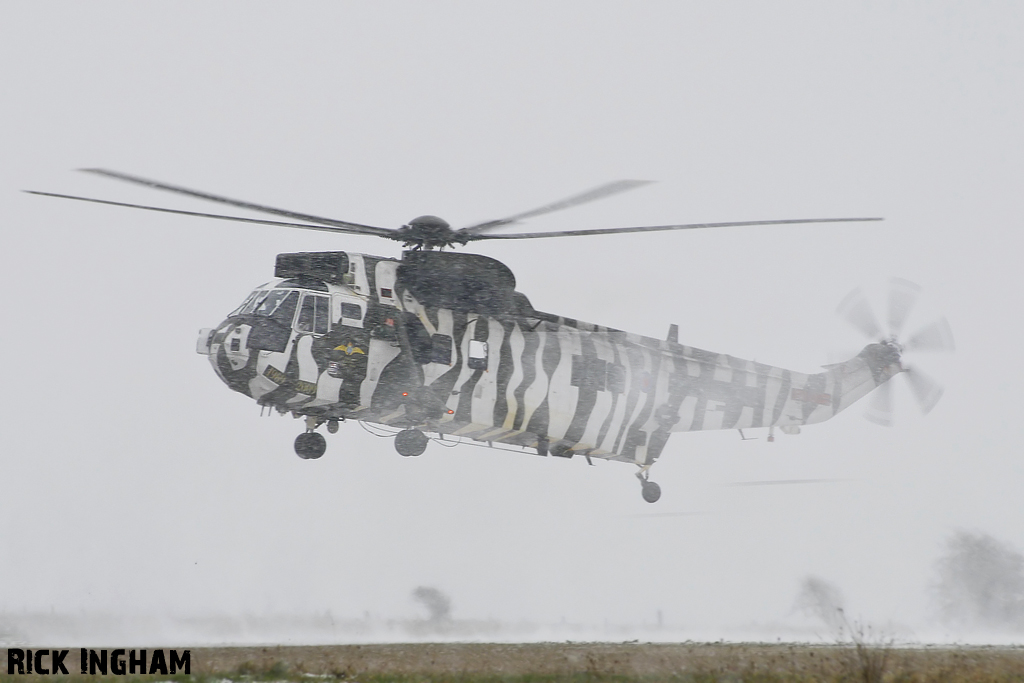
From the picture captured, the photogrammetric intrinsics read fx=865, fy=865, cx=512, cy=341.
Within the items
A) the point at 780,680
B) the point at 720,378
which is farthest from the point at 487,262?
the point at 780,680

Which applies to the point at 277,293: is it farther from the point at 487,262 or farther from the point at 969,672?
the point at 969,672

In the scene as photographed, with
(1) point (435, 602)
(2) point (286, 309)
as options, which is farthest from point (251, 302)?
(1) point (435, 602)

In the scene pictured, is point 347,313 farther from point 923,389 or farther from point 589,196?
point 923,389

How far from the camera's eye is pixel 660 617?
22.6 m

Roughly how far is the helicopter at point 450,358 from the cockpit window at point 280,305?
2 centimetres

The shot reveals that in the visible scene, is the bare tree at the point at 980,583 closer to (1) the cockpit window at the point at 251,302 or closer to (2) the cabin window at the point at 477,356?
(2) the cabin window at the point at 477,356

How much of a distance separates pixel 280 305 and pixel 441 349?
3.12 metres

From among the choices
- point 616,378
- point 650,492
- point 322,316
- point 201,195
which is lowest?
point 650,492

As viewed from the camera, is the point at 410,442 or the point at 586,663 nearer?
the point at 586,663

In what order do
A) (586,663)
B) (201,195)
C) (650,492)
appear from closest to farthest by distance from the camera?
(201,195), (586,663), (650,492)

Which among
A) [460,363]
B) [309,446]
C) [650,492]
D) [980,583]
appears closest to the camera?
[309,446]

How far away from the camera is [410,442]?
1622 cm

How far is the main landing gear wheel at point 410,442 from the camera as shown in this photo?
16.2 meters

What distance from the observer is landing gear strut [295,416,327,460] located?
16.1 m
